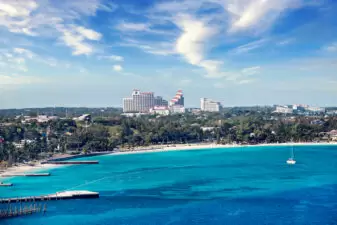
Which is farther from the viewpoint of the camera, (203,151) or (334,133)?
(334,133)

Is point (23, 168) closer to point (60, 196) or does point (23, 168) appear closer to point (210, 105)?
point (60, 196)

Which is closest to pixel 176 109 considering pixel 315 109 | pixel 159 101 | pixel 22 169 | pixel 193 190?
pixel 159 101

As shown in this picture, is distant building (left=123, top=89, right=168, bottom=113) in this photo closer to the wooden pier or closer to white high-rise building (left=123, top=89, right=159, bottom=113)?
white high-rise building (left=123, top=89, right=159, bottom=113)

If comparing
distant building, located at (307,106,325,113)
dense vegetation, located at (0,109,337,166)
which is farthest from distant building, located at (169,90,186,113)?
dense vegetation, located at (0,109,337,166)

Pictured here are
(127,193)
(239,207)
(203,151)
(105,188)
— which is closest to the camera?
(239,207)

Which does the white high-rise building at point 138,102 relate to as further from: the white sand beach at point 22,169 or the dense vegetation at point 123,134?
the white sand beach at point 22,169

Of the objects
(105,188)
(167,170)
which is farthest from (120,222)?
(167,170)

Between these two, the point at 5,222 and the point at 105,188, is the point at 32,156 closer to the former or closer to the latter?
the point at 105,188

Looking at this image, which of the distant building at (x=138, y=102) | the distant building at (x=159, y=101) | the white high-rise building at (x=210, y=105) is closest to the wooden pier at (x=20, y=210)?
the distant building at (x=138, y=102)
